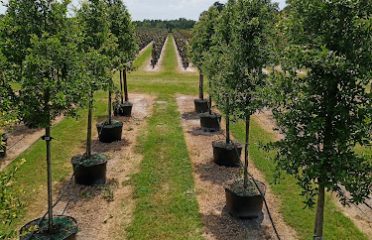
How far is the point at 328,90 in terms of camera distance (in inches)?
271

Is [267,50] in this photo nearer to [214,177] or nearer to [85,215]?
[214,177]

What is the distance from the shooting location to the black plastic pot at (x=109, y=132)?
19344 mm

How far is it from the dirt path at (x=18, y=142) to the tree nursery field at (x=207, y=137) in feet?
0.45

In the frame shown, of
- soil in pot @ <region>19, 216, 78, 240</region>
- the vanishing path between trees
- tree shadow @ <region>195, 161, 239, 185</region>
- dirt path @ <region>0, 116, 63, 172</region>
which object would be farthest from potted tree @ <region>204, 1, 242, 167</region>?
dirt path @ <region>0, 116, 63, 172</region>

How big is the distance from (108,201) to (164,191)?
202 cm

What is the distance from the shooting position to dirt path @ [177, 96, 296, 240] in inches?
449

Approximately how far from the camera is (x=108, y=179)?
15.2 m

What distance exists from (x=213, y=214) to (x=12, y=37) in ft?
25.4

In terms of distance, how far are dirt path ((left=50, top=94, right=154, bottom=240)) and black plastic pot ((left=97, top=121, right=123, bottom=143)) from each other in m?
0.73

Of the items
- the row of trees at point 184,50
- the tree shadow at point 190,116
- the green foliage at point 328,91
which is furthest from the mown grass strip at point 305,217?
the row of trees at point 184,50

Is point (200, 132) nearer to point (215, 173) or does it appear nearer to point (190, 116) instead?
point (190, 116)

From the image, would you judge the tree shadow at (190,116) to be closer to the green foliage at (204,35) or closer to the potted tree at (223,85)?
the green foliage at (204,35)

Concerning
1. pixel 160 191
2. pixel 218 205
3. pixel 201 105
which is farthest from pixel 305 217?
pixel 201 105

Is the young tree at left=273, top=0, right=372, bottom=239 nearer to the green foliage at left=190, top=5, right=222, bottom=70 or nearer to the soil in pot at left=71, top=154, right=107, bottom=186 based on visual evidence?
the soil in pot at left=71, top=154, right=107, bottom=186
